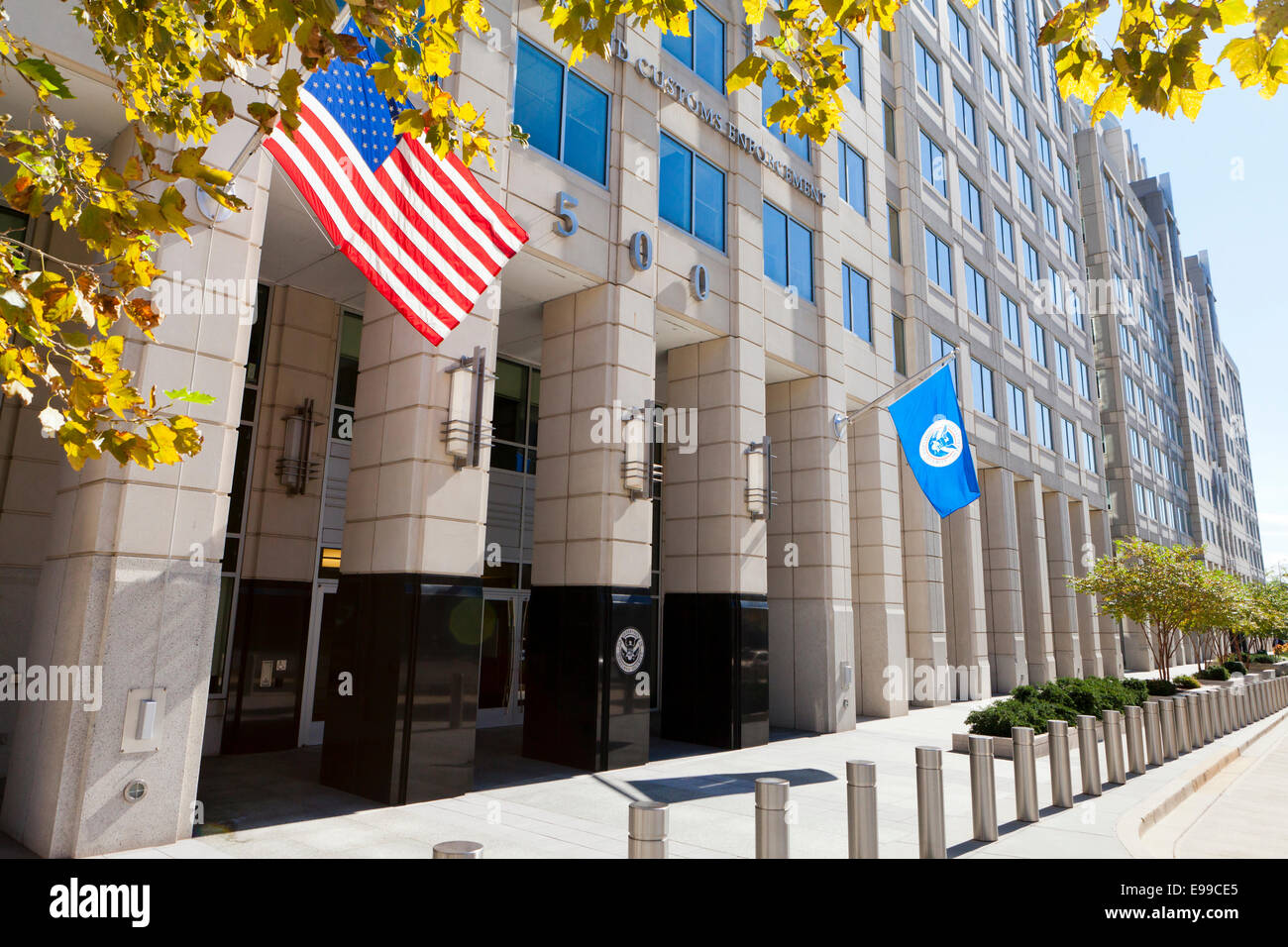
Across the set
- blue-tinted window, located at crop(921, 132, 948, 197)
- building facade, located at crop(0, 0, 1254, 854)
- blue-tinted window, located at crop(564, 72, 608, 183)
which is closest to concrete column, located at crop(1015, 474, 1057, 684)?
building facade, located at crop(0, 0, 1254, 854)

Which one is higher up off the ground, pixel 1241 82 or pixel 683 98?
pixel 683 98

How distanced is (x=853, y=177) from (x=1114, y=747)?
1544 cm

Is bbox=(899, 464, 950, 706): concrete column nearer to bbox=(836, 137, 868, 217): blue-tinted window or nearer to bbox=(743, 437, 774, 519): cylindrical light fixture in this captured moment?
bbox=(836, 137, 868, 217): blue-tinted window

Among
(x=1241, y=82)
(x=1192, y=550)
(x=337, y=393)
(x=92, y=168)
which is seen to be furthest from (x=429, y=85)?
(x=1192, y=550)

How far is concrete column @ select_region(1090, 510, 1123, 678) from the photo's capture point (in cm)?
3617

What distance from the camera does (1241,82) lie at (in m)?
4.43

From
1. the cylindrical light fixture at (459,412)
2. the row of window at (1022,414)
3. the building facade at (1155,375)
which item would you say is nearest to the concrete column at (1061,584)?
the row of window at (1022,414)

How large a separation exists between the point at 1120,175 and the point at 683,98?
4988 centimetres

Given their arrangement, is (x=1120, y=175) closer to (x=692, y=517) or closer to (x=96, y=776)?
(x=692, y=517)

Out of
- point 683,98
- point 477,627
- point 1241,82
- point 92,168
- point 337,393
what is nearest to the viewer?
point 1241,82

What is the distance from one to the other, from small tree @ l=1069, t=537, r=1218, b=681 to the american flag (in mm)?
21609

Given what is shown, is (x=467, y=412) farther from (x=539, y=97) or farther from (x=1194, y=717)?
(x=1194, y=717)

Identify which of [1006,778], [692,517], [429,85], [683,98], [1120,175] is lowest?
[1006,778]

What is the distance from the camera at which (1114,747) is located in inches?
456
